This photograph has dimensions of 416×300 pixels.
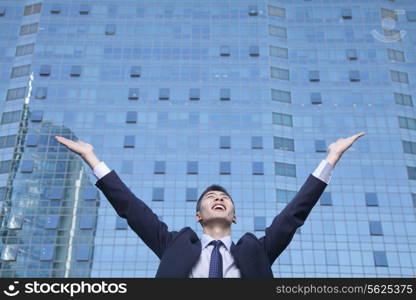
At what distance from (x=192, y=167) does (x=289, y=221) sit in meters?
46.4

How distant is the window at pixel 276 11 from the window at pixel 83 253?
30397mm

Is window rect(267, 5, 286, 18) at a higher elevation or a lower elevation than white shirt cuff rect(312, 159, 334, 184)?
higher

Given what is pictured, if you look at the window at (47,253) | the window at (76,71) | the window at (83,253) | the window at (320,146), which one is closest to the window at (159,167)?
the window at (83,253)

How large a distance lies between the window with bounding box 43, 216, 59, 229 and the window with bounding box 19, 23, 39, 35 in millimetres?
20666

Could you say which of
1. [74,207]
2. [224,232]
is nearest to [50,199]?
[74,207]

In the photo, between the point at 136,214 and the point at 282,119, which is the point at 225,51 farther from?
the point at 136,214

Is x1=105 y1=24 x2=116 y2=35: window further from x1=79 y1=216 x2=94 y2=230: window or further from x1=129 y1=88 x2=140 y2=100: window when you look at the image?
x1=79 y1=216 x2=94 y2=230: window

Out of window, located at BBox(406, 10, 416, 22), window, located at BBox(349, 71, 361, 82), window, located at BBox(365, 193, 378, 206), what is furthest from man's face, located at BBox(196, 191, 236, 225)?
window, located at BBox(406, 10, 416, 22)

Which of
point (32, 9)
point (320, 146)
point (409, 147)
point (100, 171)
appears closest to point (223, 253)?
point (100, 171)

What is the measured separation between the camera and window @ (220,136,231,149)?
180ft

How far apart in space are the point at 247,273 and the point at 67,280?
1.98m

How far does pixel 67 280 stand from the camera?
6027mm

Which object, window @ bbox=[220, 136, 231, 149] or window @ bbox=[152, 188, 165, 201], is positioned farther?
window @ bbox=[220, 136, 231, 149]

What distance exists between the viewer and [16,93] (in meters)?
A: 57.7
